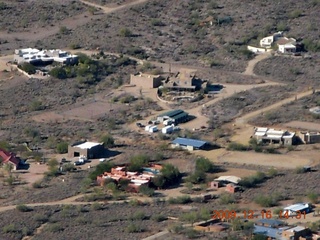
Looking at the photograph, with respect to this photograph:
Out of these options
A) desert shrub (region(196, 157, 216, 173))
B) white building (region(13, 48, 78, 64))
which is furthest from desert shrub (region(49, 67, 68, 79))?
desert shrub (region(196, 157, 216, 173))

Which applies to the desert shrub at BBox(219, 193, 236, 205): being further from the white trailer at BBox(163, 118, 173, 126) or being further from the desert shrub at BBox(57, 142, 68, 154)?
the white trailer at BBox(163, 118, 173, 126)

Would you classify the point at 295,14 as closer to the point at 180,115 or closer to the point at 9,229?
the point at 180,115

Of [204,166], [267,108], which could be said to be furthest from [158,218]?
[267,108]

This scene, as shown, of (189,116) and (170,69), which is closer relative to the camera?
(189,116)

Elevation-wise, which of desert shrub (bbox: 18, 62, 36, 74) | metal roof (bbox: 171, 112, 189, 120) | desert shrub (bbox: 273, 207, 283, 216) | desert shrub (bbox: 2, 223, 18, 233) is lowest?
desert shrub (bbox: 2, 223, 18, 233)

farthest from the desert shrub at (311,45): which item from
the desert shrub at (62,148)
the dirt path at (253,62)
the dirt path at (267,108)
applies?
the desert shrub at (62,148)

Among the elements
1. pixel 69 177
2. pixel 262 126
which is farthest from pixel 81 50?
pixel 69 177

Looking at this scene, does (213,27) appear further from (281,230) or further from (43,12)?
(281,230)
